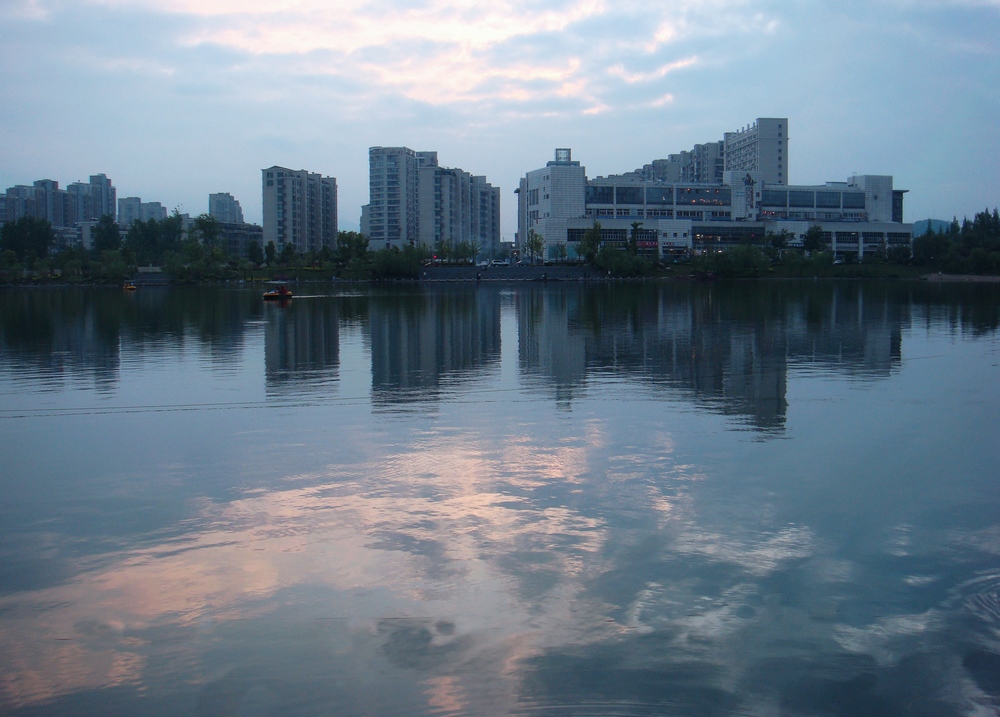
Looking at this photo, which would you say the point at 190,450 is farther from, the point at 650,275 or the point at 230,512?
the point at 650,275

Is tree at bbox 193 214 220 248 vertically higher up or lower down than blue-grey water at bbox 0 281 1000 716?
higher up

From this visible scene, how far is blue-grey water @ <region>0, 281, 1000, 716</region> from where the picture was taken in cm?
594

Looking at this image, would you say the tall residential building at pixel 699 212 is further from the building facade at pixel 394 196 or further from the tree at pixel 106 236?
the tree at pixel 106 236

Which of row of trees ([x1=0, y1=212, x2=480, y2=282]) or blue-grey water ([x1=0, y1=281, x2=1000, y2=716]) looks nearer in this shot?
blue-grey water ([x1=0, y1=281, x2=1000, y2=716])

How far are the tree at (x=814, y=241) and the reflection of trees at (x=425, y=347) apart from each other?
99053 mm

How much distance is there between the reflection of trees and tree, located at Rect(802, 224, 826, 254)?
325ft

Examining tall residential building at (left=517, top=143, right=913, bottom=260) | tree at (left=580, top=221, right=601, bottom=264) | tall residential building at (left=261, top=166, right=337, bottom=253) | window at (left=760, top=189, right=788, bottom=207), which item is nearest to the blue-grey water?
tree at (left=580, top=221, right=601, bottom=264)

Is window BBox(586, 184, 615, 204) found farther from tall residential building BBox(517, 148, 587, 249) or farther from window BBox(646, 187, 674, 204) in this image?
window BBox(646, 187, 674, 204)

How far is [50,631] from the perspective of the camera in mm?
6715

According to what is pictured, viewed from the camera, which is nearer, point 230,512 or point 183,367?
point 230,512

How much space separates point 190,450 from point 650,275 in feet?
357

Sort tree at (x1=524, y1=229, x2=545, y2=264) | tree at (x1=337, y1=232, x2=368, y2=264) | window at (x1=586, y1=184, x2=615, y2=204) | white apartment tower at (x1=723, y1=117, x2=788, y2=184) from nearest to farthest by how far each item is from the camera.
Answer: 1. tree at (x1=337, y1=232, x2=368, y2=264)
2. tree at (x1=524, y1=229, x2=545, y2=264)
3. window at (x1=586, y1=184, x2=615, y2=204)
4. white apartment tower at (x1=723, y1=117, x2=788, y2=184)

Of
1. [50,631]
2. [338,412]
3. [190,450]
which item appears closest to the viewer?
[50,631]

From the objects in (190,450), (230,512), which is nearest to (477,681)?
(230,512)
